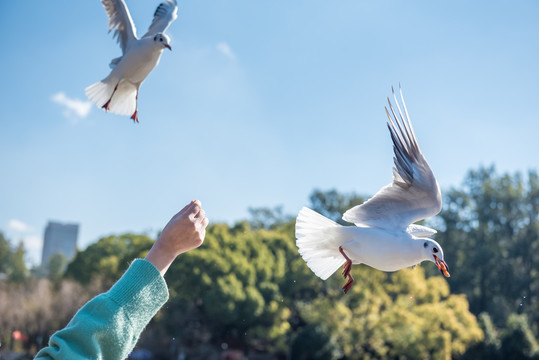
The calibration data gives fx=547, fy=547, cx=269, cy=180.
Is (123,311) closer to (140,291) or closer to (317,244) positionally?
(140,291)

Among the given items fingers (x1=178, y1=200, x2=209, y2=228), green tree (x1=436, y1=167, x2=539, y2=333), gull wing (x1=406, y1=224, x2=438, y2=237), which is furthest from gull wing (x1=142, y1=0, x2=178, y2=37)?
green tree (x1=436, y1=167, x2=539, y2=333)

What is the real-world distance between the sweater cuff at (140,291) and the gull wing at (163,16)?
2.26 metres

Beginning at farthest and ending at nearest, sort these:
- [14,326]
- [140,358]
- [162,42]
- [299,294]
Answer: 1. [299,294]
2. [140,358]
3. [14,326]
4. [162,42]

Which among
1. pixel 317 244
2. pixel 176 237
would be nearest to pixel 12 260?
pixel 317 244

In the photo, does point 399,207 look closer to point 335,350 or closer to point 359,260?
point 359,260

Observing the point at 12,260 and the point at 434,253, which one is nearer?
the point at 434,253

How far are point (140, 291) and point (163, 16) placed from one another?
245 cm

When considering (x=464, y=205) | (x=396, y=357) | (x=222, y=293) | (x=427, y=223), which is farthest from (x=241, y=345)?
(x=464, y=205)

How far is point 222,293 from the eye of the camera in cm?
1416

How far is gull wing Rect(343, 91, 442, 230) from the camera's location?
211 centimetres

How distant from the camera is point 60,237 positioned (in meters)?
85.8

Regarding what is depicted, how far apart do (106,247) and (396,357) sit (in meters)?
10.8

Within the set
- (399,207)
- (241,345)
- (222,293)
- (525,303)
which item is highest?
(399,207)

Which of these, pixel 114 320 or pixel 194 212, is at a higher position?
pixel 194 212
